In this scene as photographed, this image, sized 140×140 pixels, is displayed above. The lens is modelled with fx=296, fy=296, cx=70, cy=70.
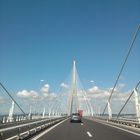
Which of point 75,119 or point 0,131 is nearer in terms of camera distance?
point 0,131

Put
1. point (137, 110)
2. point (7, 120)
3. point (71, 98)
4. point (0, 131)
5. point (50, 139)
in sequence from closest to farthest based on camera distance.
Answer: point (0, 131)
point (50, 139)
point (137, 110)
point (7, 120)
point (71, 98)

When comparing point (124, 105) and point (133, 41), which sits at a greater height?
point (133, 41)

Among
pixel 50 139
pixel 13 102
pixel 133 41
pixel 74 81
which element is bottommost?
pixel 50 139

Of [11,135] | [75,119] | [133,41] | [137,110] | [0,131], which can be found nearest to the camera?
[0,131]

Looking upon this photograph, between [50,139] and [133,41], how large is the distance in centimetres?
2073

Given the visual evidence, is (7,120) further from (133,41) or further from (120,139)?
(120,139)

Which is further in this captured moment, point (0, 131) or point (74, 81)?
point (74, 81)

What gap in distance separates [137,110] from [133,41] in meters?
10.8

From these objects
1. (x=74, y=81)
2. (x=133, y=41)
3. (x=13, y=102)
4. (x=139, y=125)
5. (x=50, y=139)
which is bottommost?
(x=50, y=139)

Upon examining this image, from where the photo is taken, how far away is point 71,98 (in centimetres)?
8569

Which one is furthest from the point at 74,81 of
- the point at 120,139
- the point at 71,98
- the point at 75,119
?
the point at 120,139

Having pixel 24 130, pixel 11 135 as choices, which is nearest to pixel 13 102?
pixel 24 130

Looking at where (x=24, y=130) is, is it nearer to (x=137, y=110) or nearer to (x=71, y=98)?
(x=137, y=110)

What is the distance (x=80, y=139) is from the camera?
15.3 meters
